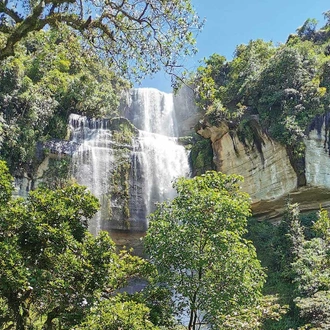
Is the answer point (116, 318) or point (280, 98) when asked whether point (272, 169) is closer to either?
point (280, 98)

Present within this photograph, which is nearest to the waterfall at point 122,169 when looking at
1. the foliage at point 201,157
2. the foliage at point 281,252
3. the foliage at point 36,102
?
the foliage at point 201,157

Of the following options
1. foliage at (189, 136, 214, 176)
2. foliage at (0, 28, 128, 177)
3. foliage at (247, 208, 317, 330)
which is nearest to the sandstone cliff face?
foliage at (189, 136, 214, 176)

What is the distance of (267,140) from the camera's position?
57.9 ft

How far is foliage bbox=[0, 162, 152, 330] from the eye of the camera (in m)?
5.19

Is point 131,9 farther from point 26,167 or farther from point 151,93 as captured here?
point 151,93

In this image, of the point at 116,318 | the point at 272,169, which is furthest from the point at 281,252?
the point at 116,318

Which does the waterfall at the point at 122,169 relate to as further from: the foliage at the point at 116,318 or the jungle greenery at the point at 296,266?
the foliage at the point at 116,318

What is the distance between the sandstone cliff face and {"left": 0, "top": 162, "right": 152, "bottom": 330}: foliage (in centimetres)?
1261

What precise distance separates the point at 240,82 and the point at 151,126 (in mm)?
7969

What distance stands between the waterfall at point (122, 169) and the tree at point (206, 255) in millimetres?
11914

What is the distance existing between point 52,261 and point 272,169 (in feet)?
45.1

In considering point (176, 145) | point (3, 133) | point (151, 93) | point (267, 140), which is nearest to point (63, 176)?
point (3, 133)

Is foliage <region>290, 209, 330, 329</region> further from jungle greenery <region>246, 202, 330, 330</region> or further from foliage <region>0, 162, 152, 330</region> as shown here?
foliage <region>0, 162, 152, 330</region>

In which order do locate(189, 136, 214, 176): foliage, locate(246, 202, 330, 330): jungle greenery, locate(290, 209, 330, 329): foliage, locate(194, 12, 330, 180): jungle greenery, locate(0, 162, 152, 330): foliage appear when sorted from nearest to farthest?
locate(0, 162, 152, 330): foliage
locate(290, 209, 330, 329): foliage
locate(246, 202, 330, 330): jungle greenery
locate(194, 12, 330, 180): jungle greenery
locate(189, 136, 214, 176): foliage
